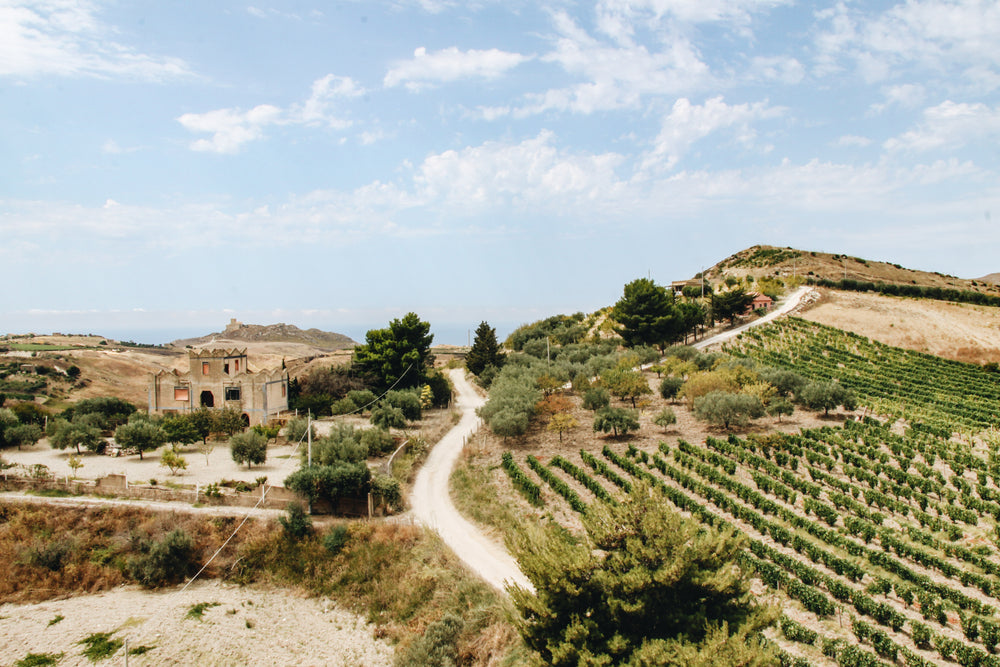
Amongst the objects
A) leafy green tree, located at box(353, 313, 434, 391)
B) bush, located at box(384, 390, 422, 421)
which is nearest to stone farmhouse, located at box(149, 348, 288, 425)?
bush, located at box(384, 390, 422, 421)

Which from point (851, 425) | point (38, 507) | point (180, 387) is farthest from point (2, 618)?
point (851, 425)

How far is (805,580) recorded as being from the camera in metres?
17.3

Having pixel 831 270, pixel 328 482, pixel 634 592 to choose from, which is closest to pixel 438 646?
pixel 634 592

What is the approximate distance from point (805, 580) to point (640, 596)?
8.35 metres

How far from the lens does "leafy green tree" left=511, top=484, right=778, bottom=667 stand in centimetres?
1188

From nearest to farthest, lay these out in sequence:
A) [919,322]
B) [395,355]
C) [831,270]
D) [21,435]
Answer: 1. [21,435]
2. [395,355]
3. [919,322]
4. [831,270]

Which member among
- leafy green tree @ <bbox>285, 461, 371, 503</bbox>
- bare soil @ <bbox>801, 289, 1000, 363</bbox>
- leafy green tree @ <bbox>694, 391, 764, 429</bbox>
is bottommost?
leafy green tree @ <bbox>285, 461, 371, 503</bbox>

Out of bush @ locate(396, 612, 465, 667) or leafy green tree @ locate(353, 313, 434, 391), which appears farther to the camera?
leafy green tree @ locate(353, 313, 434, 391)

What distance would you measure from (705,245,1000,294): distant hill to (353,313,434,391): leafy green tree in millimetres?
72747

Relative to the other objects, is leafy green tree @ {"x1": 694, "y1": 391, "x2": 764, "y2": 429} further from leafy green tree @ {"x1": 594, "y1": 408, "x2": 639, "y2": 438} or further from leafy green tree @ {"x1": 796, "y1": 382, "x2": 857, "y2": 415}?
leafy green tree @ {"x1": 796, "y1": 382, "x2": 857, "y2": 415}

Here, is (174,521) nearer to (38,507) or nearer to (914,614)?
(38,507)

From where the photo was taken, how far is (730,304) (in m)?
70.9

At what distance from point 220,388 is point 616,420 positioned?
93.9ft

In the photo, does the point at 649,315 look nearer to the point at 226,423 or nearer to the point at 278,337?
the point at 226,423
